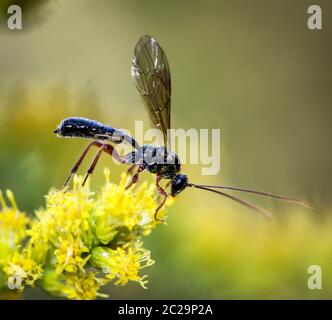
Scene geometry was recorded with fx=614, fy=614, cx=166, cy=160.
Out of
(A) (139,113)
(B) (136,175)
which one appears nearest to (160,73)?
(B) (136,175)

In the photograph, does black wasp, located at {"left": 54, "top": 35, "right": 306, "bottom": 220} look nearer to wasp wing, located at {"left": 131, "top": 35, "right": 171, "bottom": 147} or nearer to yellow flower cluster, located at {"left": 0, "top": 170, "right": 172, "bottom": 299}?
wasp wing, located at {"left": 131, "top": 35, "right": 171, "bottom": 147}

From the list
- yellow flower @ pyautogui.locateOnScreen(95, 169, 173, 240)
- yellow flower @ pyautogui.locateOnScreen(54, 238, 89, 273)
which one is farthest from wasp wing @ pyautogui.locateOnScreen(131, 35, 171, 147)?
yellow flower @ pyautogui.locateOnScreen(54, 238, 89, 273)

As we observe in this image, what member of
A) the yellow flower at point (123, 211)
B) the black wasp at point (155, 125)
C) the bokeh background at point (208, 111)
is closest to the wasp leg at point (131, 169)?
the black wasp at point (155, 125)

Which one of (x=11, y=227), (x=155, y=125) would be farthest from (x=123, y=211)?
(x=155, y=125)

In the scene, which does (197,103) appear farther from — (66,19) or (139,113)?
(66,19)

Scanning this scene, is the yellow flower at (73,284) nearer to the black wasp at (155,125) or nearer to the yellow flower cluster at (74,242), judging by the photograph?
the yellow flower cluster at (74,242)


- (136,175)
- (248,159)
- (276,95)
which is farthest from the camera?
(276,95)

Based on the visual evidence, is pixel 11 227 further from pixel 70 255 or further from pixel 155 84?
pixel 155 84
